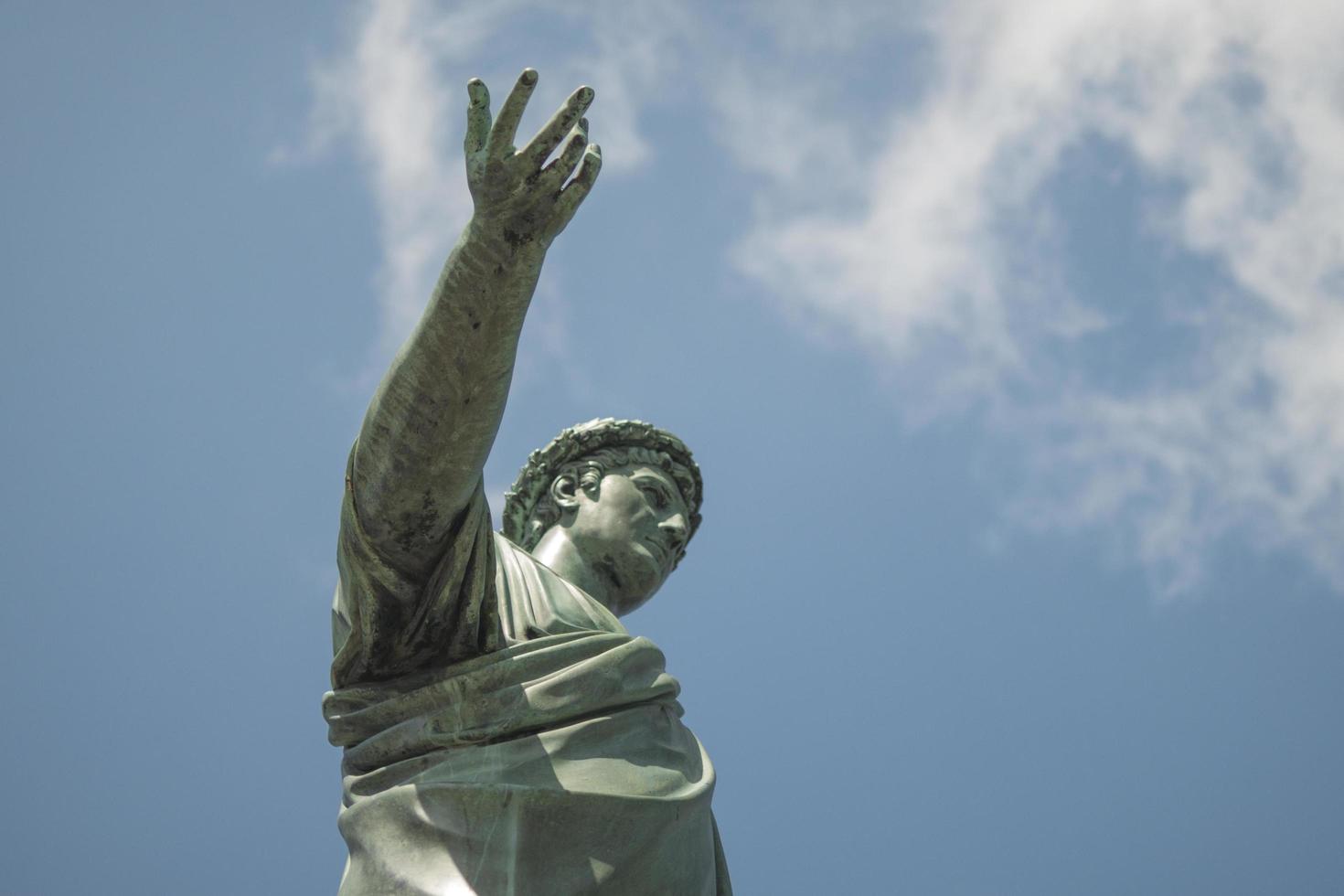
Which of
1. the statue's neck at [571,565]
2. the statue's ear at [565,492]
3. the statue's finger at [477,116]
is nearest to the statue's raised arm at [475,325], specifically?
the statue's finger at [477,116]

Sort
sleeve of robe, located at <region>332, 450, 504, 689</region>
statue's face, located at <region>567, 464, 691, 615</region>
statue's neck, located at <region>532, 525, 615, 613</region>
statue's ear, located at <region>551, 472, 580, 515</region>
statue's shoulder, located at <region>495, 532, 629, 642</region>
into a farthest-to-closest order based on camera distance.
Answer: statue's ear, located at <region>551, 472, 580, 515</region> < statue's face, located at <region>567, 464, 691, 615</region> < statue's neck, located at <region>532, 525, 615, 613</region> < statue's shoulder, located at <region>495, 532, 629, 642</region> < sleeve of robe, located at <region>332, 450, 504, 689</region>

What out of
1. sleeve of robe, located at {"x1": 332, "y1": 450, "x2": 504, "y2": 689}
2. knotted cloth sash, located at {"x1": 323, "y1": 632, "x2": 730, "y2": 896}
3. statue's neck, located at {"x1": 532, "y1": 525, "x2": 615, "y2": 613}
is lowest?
knotted cloth sash, located at {"x1": 323, "y1": 632, "x2": 730, "y2": 896}

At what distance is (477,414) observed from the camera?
8.18 meters

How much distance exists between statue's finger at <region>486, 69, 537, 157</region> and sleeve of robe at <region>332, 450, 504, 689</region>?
5.13ft

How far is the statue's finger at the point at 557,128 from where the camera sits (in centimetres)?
794

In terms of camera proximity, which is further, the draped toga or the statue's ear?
the statue's ear

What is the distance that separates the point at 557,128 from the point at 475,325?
36.5 inches

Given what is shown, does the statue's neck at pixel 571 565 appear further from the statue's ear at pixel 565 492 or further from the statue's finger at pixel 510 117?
the statue's finger at pixel 510 117

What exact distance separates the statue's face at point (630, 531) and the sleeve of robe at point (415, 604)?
2.22 metres

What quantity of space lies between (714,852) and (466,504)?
223 centimetres

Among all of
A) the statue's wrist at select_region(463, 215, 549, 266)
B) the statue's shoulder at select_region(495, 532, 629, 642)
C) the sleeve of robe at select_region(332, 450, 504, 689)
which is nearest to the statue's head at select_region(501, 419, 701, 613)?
the statue's shoulder at select_region(495, 532, 629, 642)

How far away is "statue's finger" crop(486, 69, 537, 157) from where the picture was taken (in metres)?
7.82

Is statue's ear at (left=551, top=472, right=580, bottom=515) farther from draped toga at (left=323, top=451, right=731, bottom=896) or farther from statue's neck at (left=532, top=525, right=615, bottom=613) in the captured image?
draped toga at (left=323, top=451, right=731, bottom=896)

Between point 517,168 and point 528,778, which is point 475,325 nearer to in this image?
point 517,168
